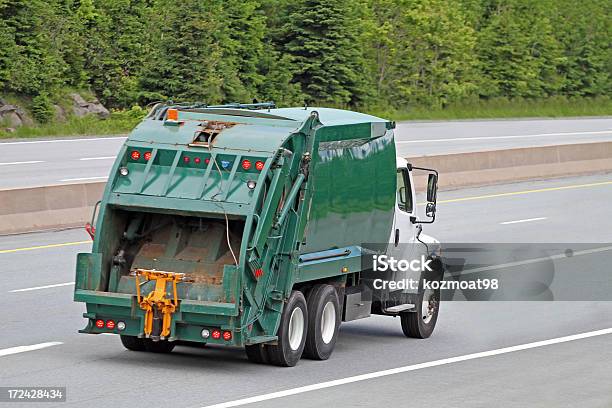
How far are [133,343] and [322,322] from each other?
1936 millimetres

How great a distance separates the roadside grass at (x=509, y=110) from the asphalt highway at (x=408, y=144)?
2.39 m

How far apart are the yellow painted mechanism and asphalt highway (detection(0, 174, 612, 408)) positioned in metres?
0.44

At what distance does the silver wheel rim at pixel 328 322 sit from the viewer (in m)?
13.8

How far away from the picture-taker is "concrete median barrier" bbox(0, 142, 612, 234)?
24203 millimetres

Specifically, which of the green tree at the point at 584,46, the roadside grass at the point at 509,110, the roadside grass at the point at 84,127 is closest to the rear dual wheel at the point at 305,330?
the roadside grass at the point at 84,127

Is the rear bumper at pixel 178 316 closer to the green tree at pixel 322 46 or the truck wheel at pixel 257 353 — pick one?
the truck wheel at pixel 257 353

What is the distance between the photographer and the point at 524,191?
35000mm

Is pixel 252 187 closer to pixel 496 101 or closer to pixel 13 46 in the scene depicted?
pixel 13 46

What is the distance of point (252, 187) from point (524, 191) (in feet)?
75.8

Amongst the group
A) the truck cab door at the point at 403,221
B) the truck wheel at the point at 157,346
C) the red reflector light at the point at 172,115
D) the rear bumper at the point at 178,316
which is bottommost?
the truck wheel at the point at 157,346

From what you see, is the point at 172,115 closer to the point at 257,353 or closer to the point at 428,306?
the point at 257,353

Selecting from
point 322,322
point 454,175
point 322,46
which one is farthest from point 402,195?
point 322,46

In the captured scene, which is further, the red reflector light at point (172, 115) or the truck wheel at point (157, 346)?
the truck wheel at point (157, 346)

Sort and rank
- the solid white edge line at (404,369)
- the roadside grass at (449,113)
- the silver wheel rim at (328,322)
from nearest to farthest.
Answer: the solid white edge line at (404,369) < the silver wheel rim at (328,322) < the roadside grass at (449,113)
